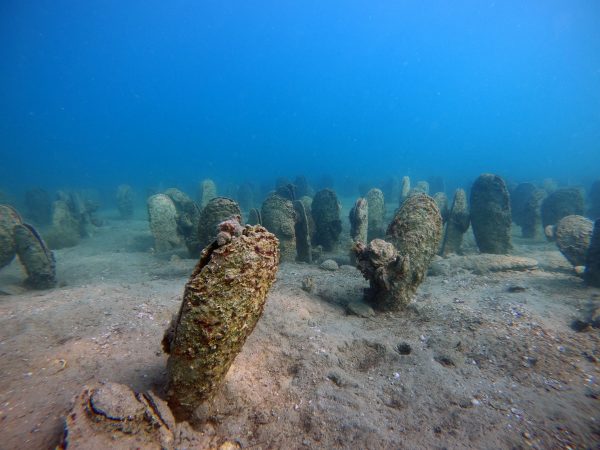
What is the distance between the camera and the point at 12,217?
818 cm

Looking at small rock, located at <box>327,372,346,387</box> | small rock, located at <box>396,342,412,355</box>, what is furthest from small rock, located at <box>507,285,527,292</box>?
small rock, located at <box>327,372,346,387</box>

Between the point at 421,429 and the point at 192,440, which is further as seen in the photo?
the point at 421,429

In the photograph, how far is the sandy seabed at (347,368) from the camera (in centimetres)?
251

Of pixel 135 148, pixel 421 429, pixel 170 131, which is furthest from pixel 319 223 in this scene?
pixel 170 131

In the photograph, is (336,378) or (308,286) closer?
(336,378)

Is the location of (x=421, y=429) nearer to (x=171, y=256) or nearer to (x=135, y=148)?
(x=171, y=256)

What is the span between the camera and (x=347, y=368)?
11.4 ft

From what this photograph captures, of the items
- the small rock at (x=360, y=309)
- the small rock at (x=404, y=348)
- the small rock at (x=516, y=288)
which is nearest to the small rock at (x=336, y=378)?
the small rock at (x=404, y=348)

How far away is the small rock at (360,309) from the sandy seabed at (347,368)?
8cm

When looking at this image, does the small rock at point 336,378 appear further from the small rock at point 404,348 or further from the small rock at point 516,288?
the small rock at point 516,288

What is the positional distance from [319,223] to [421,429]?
295 inches

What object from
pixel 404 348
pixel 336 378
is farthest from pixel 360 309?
pixel 336 378

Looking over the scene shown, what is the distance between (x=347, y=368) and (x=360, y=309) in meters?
1.57

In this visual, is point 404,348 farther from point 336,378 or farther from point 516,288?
point 516,288
